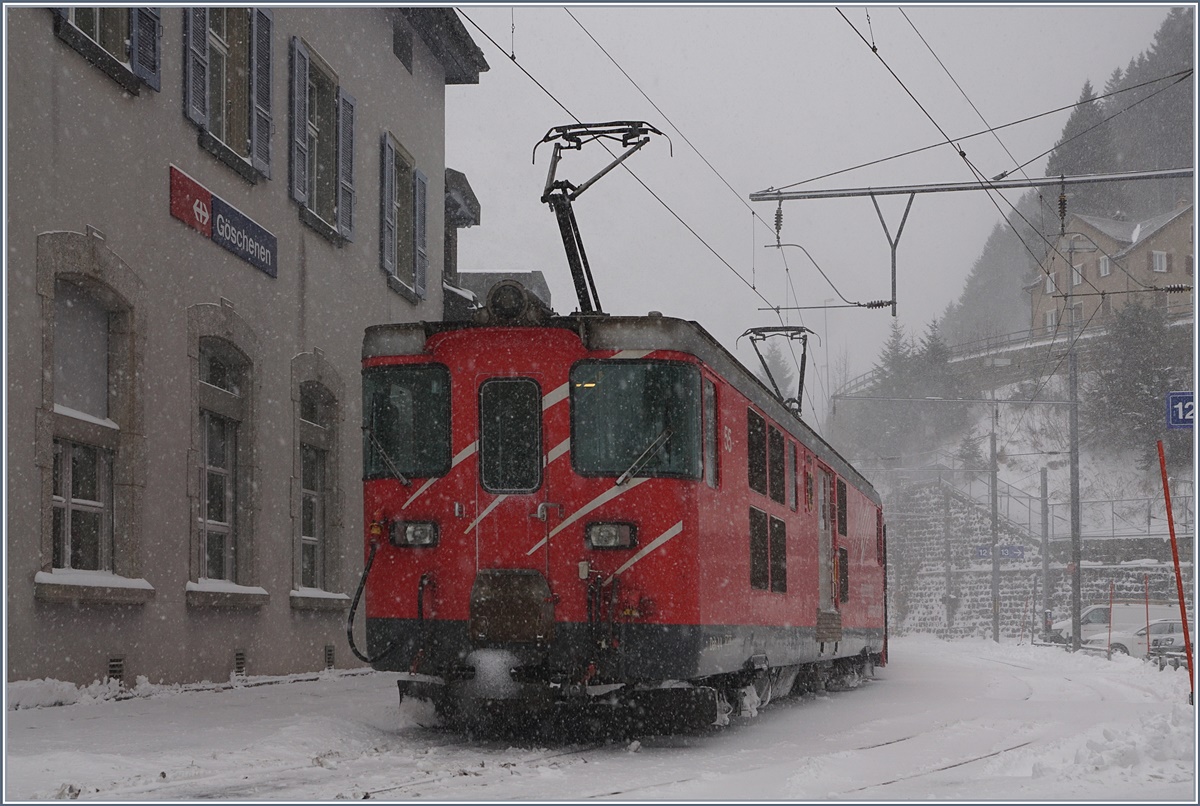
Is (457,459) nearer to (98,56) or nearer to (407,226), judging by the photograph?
(98,56)

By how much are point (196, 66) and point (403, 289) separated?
693 centimetres

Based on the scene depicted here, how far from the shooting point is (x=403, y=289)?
21094 mm

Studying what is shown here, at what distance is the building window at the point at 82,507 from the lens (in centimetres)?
1202

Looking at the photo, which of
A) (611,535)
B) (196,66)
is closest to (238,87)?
(196,66)

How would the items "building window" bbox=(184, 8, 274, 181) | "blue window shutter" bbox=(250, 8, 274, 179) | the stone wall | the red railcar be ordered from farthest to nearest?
the stone wall, "blue window shutter" bbox=(250, 8, 274, 179), "building window" bbox=(184, 8, 274, 181), the red railcar

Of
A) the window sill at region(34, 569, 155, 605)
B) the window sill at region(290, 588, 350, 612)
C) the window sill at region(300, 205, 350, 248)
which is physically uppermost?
the window sill at region(300, 205, 350, 248)

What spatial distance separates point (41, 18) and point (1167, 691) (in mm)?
15626

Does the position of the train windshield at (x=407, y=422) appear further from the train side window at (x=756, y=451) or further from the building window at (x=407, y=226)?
the building window at (x=407, y=226)

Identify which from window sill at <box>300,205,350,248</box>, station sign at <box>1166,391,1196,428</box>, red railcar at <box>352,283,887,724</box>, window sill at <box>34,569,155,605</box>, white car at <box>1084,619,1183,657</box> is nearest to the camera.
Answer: red railcar at <box>352,283,887,724</box>

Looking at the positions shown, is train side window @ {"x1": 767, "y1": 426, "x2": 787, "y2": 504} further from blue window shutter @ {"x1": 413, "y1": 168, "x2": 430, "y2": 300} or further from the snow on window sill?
blue window shutter @ {"x1": 413, "y1": 168, "x2": 430, "y2": 300}

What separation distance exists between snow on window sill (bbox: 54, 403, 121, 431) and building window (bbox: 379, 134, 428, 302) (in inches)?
323

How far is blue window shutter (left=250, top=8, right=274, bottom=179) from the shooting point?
15781 millimetres

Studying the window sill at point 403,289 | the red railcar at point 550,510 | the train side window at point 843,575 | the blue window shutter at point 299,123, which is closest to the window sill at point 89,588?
the red railcar at point 550,510

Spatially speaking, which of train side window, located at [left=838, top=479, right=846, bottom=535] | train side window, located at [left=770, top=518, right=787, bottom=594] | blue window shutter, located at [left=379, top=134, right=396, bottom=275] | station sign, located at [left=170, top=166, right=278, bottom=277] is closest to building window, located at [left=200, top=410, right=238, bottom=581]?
station sign, located at [left=170, top=166, right=278, bottom=277]
